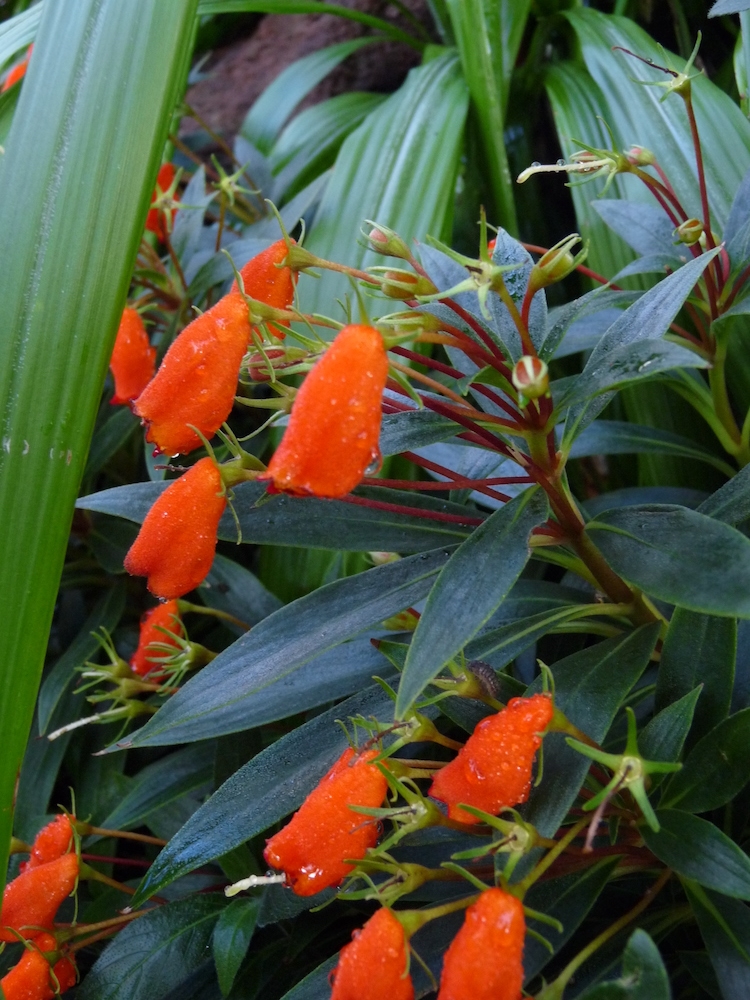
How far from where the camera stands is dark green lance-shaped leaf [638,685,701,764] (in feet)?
1.43

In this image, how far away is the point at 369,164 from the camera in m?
0.91

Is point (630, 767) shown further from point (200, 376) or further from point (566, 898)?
point (200, 376)

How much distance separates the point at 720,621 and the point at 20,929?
0.48 meters

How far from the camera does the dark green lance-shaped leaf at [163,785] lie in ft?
2.23

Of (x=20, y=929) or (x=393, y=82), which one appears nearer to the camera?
(x=20, y=929)

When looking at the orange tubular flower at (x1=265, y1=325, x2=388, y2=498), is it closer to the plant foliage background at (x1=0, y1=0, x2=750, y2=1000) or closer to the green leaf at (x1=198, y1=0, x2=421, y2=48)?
the plant foliage background at (x1=0, y1=0, x2=750, y2=1000)

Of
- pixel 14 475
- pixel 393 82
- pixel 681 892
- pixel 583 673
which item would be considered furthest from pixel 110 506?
pixel 393 82

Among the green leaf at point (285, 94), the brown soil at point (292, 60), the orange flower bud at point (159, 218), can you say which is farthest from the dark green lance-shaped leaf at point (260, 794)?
the brown soil at point (292, 60)

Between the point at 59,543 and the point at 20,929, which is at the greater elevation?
the point at 59,543

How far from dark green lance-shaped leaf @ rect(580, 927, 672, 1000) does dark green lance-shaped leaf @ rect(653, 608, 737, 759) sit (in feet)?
0.56

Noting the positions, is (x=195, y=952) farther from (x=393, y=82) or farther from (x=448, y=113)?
(x=393, y=82)

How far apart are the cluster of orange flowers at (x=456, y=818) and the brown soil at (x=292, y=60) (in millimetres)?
1418

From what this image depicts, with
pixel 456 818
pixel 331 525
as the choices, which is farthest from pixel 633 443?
pixel 456 818

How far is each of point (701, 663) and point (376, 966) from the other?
255 millimetres
